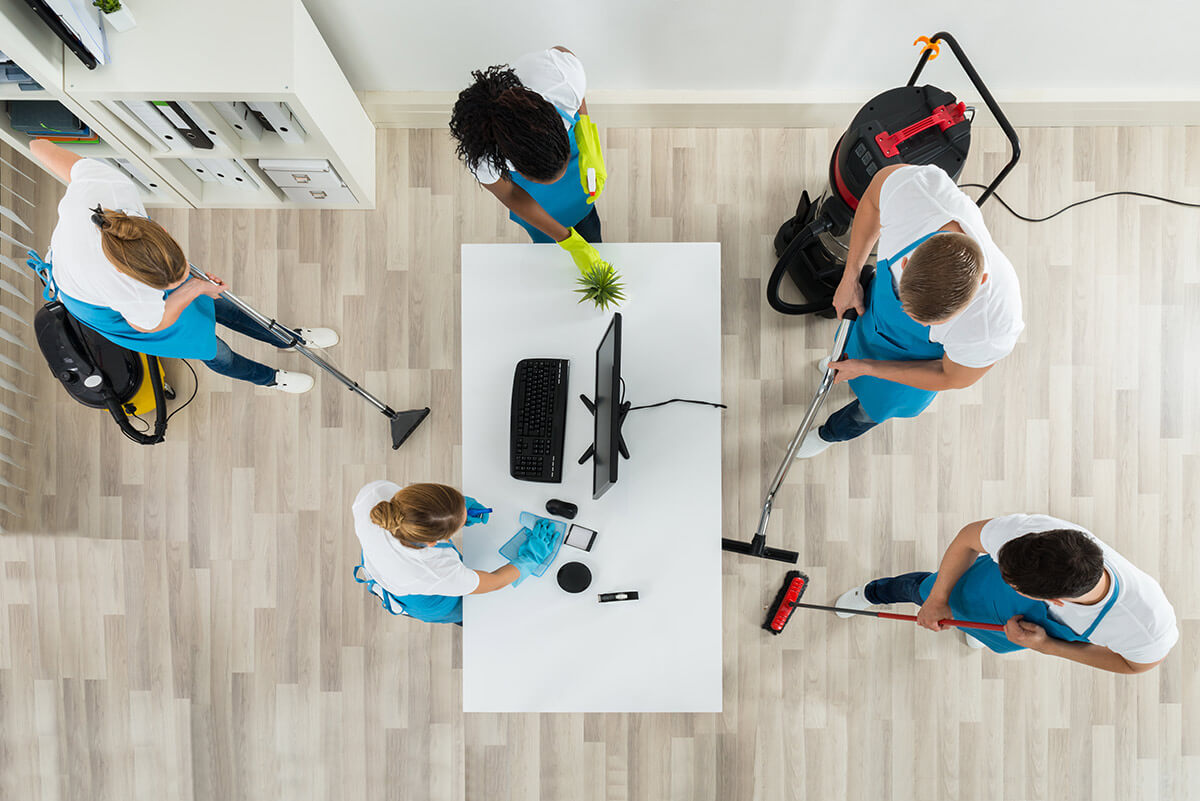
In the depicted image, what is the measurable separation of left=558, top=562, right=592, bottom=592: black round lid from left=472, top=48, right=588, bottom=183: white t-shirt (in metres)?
1.16

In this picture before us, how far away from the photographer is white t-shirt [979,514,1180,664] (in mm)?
1540

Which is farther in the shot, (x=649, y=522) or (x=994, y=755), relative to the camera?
(x=994, y=755)

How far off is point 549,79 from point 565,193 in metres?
0.33

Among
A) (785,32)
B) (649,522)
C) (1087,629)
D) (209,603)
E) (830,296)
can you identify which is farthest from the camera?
(209,603)

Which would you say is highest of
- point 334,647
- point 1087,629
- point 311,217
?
point 311,217

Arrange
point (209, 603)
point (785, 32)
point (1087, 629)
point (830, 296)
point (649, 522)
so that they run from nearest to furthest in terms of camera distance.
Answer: point (1087, 629) < point (649, 522) < point (785, 32) < point (830, 296) < point (209, 603)

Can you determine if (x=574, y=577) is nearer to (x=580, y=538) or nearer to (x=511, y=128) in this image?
(x=580, y=538)

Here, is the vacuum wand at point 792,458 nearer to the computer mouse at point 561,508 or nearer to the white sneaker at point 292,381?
the computer mouse at point 561,508

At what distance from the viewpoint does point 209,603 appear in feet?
8.95

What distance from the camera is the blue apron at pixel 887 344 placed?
1715 millimetres

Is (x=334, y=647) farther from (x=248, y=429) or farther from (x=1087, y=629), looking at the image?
(x=1087, y=629)

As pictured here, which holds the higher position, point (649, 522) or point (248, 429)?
point (248, 429)

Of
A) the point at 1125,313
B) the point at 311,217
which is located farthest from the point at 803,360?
the point at 311,217

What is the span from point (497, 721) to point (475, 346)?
1.65 meters
